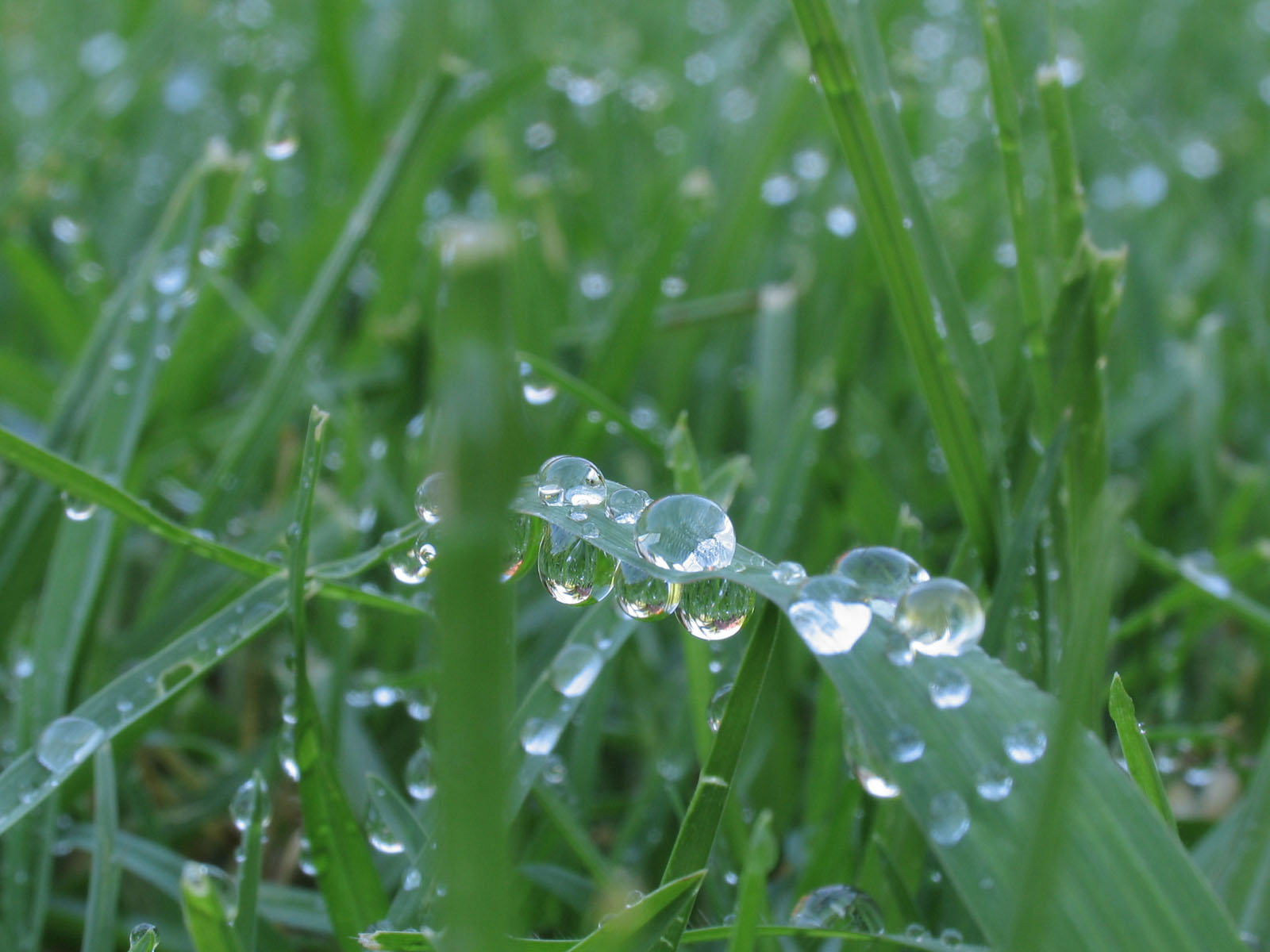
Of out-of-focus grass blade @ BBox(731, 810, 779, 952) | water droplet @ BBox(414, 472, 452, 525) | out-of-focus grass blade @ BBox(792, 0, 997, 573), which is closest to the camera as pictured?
out-of-focus grass blade @ BBox(731, 810, 779, 952)

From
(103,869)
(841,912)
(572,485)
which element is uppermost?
(572,485)

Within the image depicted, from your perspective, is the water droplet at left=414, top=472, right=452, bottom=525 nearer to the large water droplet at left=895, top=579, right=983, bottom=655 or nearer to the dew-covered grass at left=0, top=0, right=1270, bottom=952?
the dew-covered grass at left=0, top=0, right=1270, bottom=952

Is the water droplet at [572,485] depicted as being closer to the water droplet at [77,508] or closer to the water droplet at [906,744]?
the water droplet at [906,744]

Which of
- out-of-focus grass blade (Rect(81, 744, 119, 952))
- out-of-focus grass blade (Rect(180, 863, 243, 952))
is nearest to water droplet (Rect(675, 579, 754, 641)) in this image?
out-of-focus grass blade (Rect(180, 863, 243, 952))

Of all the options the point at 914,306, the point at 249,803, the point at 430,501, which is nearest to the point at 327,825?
the point at 249,803

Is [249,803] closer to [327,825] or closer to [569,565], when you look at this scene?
[327,825]

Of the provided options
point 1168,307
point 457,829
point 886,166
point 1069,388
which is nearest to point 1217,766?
point 1069,388
